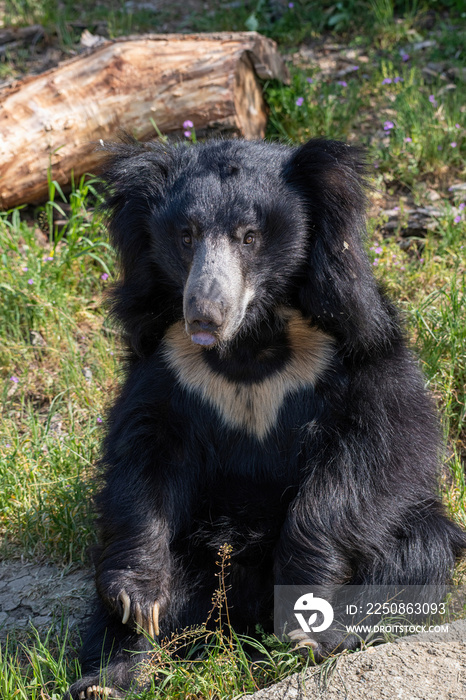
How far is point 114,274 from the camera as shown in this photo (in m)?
5.96

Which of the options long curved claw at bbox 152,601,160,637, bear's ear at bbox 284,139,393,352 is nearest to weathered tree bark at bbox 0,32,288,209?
bear's ear at bbox 284,139,393,352

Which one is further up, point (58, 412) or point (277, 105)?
point (277, 105)

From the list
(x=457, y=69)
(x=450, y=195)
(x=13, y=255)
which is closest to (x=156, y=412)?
(x=13, y=255)

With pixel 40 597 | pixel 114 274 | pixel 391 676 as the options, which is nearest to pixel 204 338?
pixel 391 676

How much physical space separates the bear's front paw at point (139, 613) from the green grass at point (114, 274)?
0.53 feet

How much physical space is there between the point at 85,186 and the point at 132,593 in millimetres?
3349

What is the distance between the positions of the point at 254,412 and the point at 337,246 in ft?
2.65

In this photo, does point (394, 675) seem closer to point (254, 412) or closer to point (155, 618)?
point (155, 618)

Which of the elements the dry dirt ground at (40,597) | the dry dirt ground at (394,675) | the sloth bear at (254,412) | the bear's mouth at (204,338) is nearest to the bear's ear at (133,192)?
the sloth bear at (254,412)

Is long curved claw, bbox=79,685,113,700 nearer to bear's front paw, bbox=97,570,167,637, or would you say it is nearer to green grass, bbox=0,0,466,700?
green grass, bbox=0,0,466,700

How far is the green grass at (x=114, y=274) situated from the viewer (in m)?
3.86

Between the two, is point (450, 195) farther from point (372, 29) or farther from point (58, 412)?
point (58, 412)

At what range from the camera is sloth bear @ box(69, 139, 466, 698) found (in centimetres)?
342

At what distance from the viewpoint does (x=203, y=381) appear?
3711 millimetres
